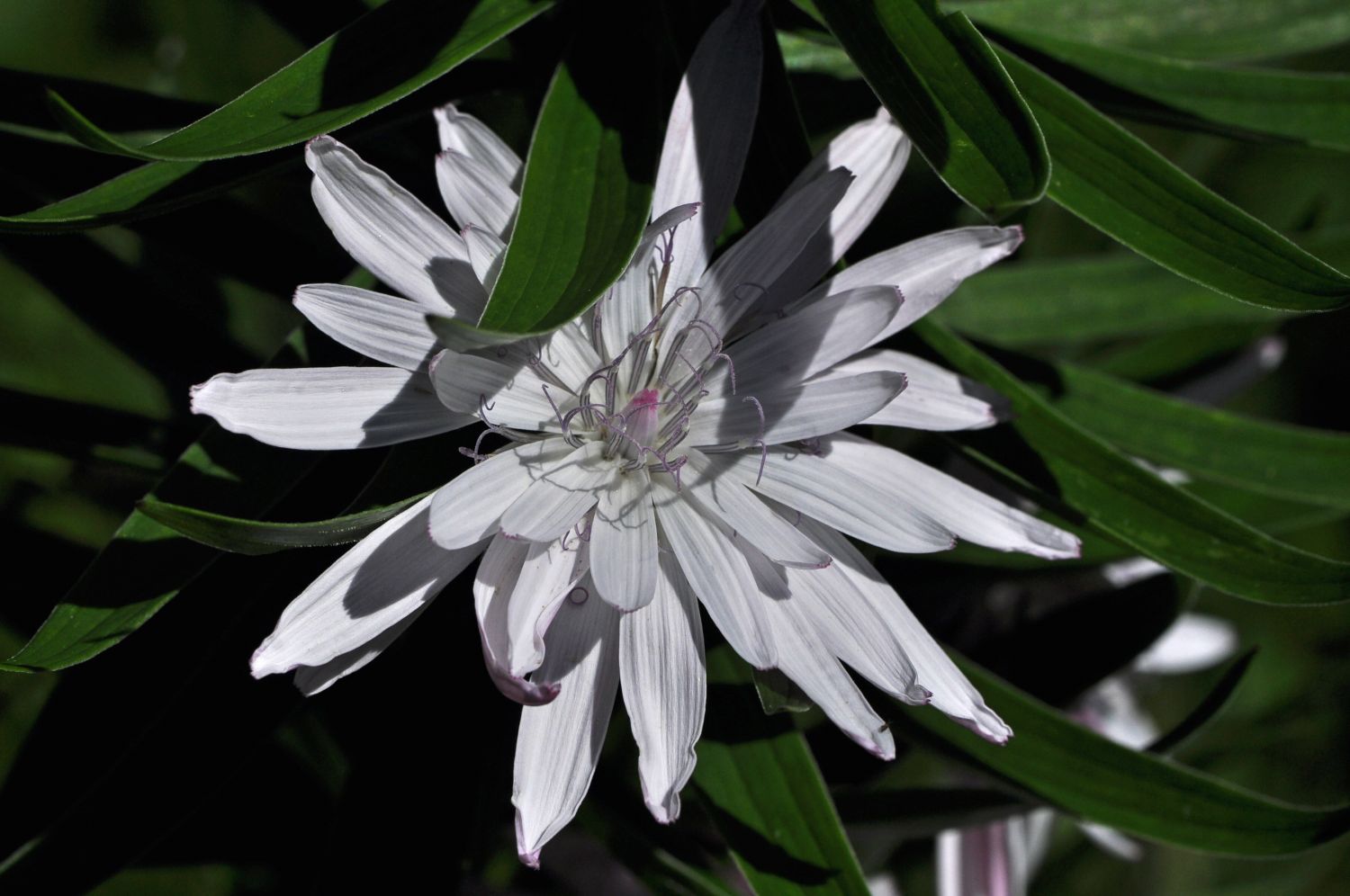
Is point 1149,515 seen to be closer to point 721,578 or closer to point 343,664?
point 721,578

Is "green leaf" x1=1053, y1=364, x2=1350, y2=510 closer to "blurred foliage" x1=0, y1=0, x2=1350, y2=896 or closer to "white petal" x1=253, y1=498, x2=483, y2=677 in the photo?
"blurred foliage" x1=0, y1=0, x2=1350, y2=896

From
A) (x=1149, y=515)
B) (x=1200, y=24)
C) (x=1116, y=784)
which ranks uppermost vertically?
(x=1200, y=24)

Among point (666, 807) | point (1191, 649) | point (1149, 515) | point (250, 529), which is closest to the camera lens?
point (250, 529)

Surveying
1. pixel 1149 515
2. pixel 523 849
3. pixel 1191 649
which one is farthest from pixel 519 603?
pixel 1191 649

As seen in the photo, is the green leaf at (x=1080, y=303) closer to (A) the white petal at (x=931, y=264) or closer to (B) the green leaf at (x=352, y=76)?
(A) the white petal at (x=931, y=264)

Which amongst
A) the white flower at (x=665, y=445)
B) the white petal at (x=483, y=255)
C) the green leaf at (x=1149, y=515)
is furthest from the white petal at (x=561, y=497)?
A: the green leaf at (x=1149, y=515)

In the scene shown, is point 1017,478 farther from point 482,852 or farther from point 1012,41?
point 482,852

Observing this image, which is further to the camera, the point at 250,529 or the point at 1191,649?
the point at 1191,649

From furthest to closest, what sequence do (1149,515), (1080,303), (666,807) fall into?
(1080,303) → (1149,515) → (666,807)

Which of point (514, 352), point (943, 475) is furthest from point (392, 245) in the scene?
point (943, 475)
